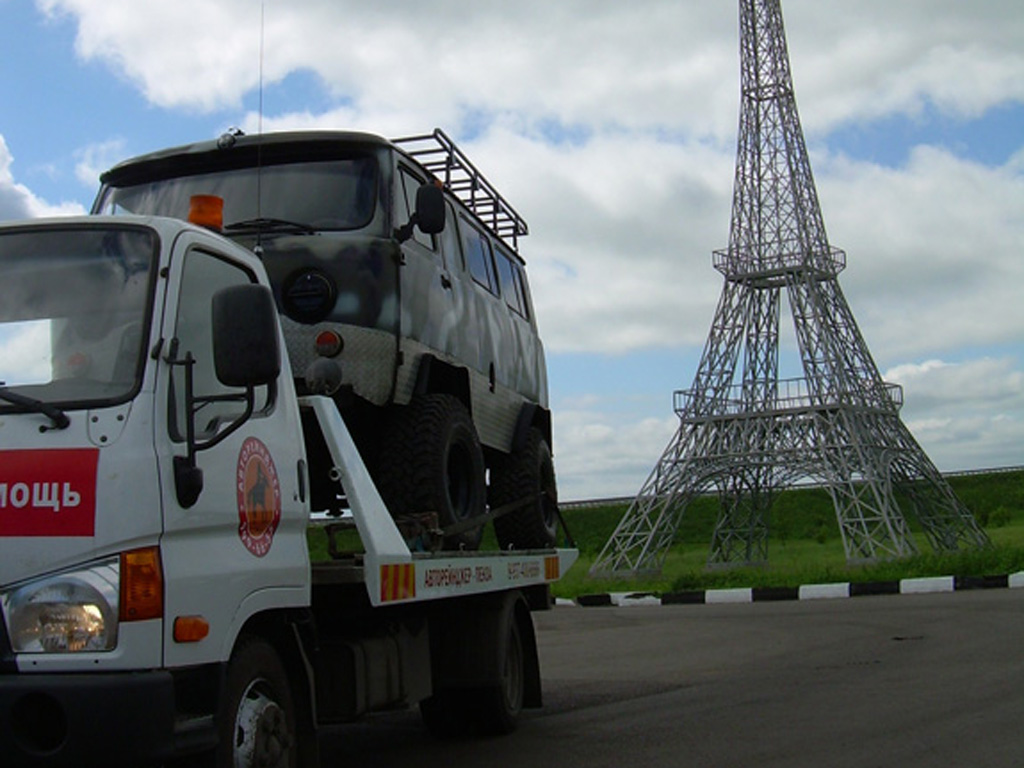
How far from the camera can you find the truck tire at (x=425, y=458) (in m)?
6.78

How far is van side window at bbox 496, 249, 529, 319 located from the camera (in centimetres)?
967

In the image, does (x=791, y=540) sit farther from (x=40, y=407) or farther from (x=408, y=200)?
(x=40, y=407)

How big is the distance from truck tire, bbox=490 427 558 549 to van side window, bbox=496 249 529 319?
1075mm

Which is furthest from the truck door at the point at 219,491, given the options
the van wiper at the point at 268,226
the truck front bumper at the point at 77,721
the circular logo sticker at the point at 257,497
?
the van wiper at the point at 268,226

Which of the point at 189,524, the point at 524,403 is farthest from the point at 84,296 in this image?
the point at 524,403

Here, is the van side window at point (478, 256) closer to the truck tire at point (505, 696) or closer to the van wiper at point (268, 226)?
the van wiper at point (268, 226)

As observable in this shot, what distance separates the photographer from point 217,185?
695 centimetres

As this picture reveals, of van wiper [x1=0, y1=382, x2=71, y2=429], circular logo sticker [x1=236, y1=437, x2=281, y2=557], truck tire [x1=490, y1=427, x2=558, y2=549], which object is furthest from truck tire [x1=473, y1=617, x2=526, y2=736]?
van wiper [x1=0, y1=382, x2=71, y2=429]

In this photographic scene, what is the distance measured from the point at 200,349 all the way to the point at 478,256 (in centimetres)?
435

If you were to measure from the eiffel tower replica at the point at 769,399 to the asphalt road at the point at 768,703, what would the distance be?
1095 inches

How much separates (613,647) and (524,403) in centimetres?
488

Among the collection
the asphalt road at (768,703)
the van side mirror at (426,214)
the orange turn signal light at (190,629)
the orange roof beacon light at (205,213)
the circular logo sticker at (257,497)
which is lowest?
the asphalt road at (768,703)

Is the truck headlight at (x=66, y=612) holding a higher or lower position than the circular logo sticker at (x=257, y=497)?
lower

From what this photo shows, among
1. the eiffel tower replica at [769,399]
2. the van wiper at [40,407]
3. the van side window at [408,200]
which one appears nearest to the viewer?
the van wiper at [40,407]
